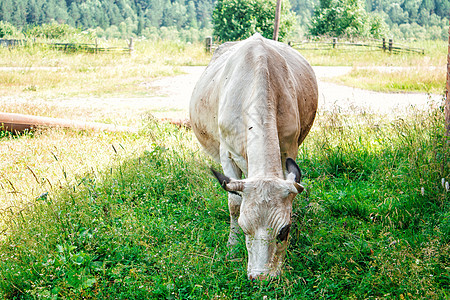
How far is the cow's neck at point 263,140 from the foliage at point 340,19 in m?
39.2

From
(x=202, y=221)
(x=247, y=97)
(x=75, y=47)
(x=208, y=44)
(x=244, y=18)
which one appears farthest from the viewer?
(x=244, y=18)

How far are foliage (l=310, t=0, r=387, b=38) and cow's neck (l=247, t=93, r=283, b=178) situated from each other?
3919cm

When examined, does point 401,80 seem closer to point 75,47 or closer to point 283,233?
point 283,233

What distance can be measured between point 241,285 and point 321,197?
1930 mm

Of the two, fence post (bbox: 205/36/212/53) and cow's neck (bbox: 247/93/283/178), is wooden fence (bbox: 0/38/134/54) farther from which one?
cow's neck (bbox: 247/93/283/178)

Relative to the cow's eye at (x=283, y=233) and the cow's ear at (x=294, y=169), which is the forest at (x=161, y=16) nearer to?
the cow's ear at (x=294, y=169)

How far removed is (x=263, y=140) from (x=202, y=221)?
165 cm

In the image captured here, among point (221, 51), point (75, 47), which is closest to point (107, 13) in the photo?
point (75, 47)

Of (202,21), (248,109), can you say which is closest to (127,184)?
(248,109)

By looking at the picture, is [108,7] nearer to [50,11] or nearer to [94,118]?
[50,11]

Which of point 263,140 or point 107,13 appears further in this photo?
point 107,13

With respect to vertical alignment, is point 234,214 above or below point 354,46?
below

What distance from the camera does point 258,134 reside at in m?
3.33

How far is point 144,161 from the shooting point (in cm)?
598
